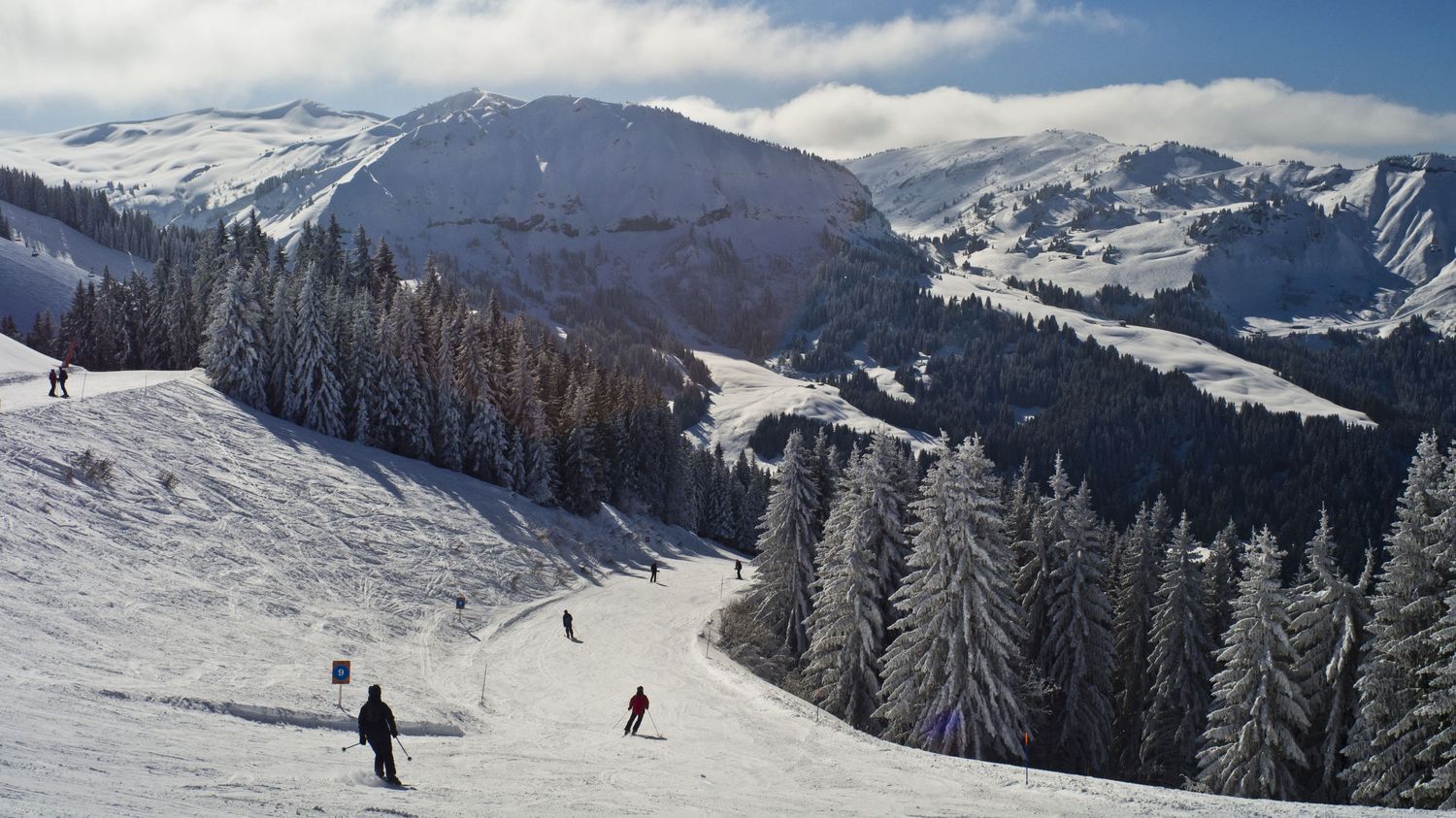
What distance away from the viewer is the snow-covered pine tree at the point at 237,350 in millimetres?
53719

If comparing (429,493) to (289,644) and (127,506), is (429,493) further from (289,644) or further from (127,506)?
(289,644)

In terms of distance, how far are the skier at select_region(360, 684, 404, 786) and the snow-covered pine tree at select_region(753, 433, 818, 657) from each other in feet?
102

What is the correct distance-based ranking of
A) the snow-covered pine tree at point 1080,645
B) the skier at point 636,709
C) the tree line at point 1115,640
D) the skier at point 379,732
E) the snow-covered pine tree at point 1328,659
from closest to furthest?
the skier at point 379,732 < the skier at point 636,709 < the tree line at point 1115,640 < the snow-covered pine tree at point 1328,659 < the snow-covered pine tree at point 1080,645

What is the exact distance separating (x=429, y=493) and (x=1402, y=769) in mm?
46255

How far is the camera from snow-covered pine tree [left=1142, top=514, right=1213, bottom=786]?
124ft

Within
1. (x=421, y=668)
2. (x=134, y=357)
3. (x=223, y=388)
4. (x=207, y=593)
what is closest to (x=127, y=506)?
(x=207, y=593)

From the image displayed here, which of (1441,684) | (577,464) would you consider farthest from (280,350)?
(1441,684)

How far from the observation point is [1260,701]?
29.2m

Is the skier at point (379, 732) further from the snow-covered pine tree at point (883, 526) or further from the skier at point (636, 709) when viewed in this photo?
the snow-covered pine tree at point (883, 526)

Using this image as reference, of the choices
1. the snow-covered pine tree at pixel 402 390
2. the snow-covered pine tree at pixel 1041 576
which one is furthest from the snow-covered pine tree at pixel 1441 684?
the snow-covered pine tree at pixel 402 390

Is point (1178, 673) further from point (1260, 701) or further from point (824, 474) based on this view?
point (824, 474)

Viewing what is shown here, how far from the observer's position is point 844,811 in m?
17.2

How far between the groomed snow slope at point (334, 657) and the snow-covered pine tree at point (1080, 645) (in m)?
13.8

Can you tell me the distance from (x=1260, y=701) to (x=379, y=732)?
2828 cm
